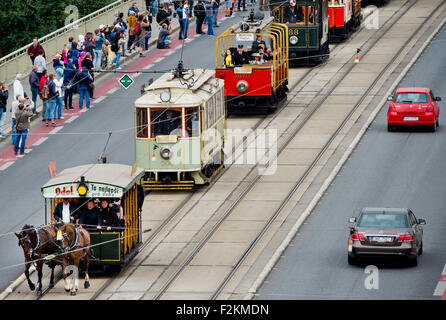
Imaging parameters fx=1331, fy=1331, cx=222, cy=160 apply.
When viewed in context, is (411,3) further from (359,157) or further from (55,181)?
(55,181)

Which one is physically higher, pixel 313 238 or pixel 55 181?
pixel 55 181

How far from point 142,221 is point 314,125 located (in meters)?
12.2

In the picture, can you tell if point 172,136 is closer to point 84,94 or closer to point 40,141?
point 40,141

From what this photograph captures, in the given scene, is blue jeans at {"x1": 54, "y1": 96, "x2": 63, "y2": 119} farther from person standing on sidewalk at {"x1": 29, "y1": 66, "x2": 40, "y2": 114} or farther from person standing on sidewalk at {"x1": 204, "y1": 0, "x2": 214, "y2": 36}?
person standing on sidewalk at {"x1": 204, "y1": 0, "x2": 214, "y2": 36}

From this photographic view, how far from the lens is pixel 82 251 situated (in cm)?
3041

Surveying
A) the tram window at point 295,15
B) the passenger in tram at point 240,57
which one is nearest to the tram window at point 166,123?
the passenger in tram at point 240,57

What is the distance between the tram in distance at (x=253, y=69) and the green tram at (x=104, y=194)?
15634 mm

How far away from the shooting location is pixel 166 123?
39000mm

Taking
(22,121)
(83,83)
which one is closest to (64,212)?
(22,121)

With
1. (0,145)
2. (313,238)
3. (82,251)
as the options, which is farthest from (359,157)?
(82,251)

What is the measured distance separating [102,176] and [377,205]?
9.03 m

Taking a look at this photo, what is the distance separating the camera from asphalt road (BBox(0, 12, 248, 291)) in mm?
35625

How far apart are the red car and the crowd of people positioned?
53.8ft

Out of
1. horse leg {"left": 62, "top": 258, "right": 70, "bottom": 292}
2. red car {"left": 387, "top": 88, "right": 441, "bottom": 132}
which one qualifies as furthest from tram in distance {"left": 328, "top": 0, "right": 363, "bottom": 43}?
horse leg {"left": 62, "top": 258, "right": 70, "bottom": 292}
